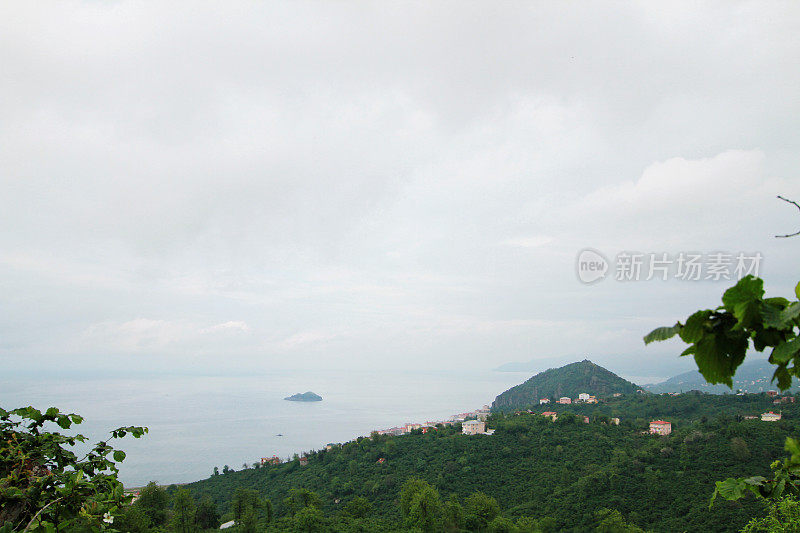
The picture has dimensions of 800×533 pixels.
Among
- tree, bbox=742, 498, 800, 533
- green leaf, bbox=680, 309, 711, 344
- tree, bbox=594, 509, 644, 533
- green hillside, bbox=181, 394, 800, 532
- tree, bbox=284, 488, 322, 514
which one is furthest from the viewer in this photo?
tree, bbox=284, 488, 322, 514

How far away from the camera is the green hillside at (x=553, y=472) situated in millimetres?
18734

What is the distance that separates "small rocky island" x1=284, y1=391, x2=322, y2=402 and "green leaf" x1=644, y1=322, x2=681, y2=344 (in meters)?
118

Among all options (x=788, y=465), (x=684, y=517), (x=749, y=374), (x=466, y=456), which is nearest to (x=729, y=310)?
(x=788, y=465)

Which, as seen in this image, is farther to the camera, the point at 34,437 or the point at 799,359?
the point at 34,437

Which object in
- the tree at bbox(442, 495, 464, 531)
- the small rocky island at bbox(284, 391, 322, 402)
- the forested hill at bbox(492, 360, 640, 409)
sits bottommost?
the small rocky island at bbox(284, 391, 322, 402)

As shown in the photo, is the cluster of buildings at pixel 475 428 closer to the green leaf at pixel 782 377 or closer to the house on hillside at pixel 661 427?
the house on hillside at pixel 661 427

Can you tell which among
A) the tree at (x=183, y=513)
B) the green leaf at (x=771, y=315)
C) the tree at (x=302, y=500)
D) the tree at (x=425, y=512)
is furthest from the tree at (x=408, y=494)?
the green leaf at (x=771, y=315)

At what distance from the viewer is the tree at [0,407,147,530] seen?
1.84m

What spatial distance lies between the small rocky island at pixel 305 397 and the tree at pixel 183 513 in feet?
310

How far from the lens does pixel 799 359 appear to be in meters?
0.88

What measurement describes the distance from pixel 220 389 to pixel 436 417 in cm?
7084

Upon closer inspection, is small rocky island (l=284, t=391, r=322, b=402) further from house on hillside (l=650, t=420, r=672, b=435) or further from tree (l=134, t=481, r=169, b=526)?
tree (l=134, t=481, r=169, b=526)

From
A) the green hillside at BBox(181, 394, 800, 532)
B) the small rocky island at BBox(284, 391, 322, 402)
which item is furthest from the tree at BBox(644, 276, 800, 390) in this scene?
the small rocky island at BBox(284, 391, 322, 402)

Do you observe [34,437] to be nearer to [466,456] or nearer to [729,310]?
[729,310]
